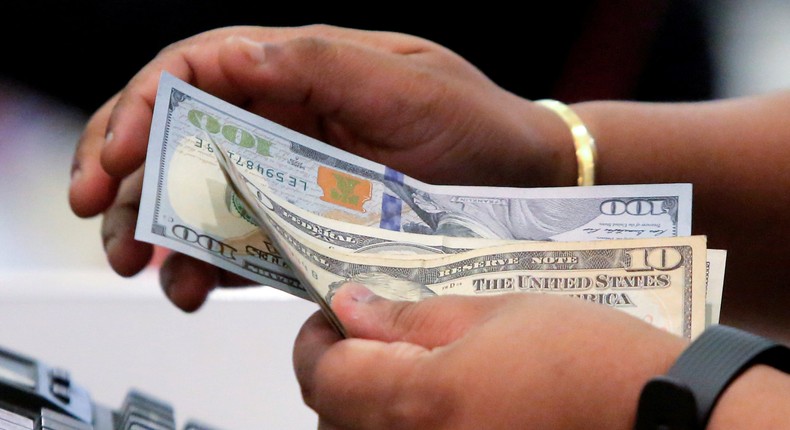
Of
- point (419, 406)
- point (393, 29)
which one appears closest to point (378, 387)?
point (419, 406)

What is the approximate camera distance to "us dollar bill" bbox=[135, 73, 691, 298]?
2.26 feet

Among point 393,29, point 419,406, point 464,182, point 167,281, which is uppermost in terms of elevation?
point 393,29

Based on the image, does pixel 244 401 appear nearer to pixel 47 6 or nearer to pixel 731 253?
pixel 731 253

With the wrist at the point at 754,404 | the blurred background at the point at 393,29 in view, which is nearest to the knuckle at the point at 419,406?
the wrist at the point at 754,404

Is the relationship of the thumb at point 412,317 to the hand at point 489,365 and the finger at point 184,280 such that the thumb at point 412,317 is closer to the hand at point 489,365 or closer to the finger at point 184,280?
the hand at point 489,365

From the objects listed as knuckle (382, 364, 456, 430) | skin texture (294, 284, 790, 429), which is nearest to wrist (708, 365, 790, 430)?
skin texture (294, 284, 790, 429)

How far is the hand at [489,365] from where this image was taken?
0.43m

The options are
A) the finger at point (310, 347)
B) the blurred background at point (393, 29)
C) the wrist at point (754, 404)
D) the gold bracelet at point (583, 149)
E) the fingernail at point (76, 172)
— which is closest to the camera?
the wrist at point (754, 404)

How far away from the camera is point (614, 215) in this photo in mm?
764

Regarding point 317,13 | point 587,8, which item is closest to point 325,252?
point 317,13

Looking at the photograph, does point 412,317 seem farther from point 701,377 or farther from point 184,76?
point 184,76

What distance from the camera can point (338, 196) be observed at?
76 centimetres

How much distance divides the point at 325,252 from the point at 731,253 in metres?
0.46

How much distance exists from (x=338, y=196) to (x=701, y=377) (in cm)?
40
